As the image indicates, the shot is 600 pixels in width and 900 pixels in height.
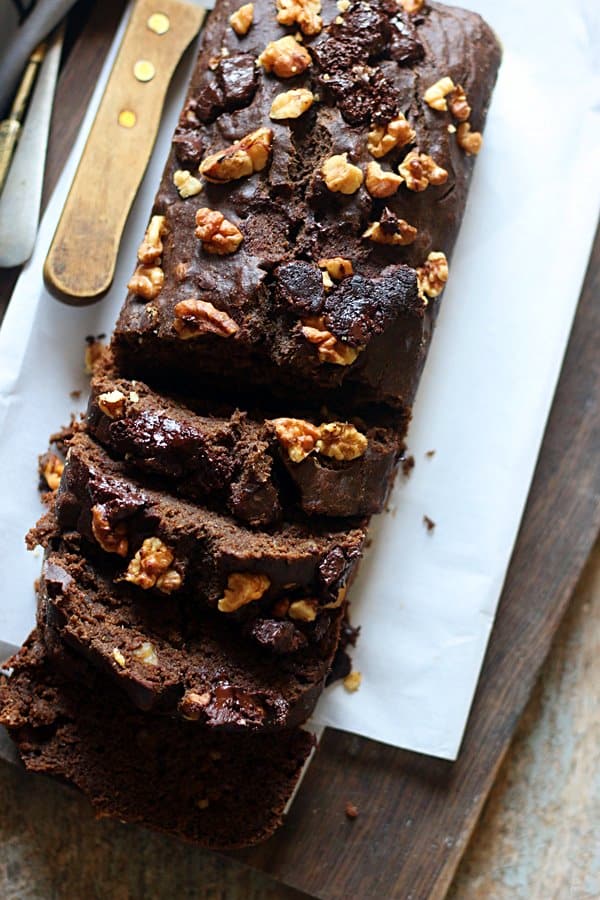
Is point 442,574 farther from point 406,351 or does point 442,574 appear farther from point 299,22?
point 299,22

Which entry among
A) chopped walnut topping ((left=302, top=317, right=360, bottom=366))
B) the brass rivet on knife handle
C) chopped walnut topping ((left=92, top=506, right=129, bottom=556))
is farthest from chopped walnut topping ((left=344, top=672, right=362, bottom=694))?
the brass rivet on knife handle

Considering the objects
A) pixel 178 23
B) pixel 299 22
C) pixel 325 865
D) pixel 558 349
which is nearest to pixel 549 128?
pixel 558 349

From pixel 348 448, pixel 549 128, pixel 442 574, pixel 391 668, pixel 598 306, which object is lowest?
pixel 391 668

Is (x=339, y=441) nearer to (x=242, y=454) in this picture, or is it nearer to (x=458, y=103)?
(x=242, y=454)

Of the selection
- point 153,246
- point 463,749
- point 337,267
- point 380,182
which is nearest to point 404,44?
point 380,182

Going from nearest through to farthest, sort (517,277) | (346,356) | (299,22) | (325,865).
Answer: (346,356) → (299,22) → (325,865) → (517,277)

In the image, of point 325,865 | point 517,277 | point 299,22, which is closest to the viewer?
point 299,22
